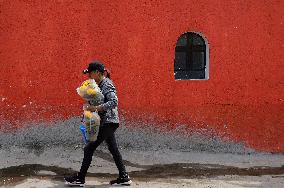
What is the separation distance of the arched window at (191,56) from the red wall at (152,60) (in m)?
→ 0.33

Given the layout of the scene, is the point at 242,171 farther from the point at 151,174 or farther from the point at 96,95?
the point at 96,95

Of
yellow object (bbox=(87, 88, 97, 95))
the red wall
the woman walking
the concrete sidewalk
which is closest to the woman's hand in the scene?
the woman walking

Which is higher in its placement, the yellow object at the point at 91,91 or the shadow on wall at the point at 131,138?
the yellow object at the point at 91,91

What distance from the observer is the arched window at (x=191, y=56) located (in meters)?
7.77

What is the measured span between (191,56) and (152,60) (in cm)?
86

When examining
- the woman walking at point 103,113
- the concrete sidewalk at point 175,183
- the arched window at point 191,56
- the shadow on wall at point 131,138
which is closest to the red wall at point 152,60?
the shadow on wall at point 131,138

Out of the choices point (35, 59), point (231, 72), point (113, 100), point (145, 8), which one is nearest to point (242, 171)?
point (231, 72)

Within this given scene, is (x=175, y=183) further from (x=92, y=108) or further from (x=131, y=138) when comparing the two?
(x=131, y=138)

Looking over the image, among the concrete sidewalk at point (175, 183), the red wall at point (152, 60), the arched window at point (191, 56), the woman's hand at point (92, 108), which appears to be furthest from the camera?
the arched window at point (191, 56)

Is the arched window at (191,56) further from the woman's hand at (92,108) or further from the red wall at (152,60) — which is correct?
the woman's hand at (92,108)

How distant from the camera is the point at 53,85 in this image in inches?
286

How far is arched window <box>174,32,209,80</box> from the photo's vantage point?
25.5 feet

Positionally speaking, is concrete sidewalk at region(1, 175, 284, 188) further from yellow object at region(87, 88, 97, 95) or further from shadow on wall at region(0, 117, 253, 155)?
A: shadow on wall at region(0, 117, 253, 155)

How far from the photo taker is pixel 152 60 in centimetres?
738
